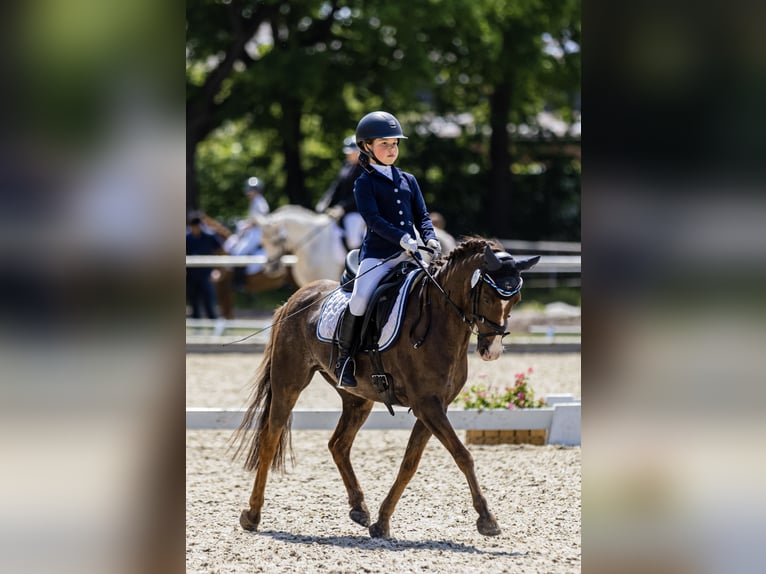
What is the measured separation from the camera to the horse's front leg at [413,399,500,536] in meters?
6.02

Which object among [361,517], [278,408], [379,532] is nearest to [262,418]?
[278,408]

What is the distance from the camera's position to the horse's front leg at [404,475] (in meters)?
6.34

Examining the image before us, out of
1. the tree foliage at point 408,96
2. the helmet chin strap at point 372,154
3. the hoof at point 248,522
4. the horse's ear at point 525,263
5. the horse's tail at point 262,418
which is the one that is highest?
the tree foliage at point 408,96

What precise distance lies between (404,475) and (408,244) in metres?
1.26

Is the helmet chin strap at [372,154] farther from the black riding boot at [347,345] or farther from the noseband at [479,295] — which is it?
the noseband at [479,295]

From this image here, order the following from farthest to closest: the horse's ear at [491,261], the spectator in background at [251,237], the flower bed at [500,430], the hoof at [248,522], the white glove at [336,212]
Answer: the spectator in background at [251,237]
the white glove at [336,212]
the flower bed at [500,430]
the hoof at [248,522]
the horse's ear at [491,261]

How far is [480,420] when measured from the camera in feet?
30.0

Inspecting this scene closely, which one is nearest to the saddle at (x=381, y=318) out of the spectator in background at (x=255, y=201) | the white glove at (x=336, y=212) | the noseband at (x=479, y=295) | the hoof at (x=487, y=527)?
the noseband at (x=479, y=295)

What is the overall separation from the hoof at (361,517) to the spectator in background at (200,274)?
1253 cm

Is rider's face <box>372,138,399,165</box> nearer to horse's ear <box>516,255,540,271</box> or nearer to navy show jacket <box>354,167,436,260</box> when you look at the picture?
navy show jacket <box>354,167,436,260</box>

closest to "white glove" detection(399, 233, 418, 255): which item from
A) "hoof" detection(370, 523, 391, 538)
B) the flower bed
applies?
"hoof" detection(370, 523, 391, 538)

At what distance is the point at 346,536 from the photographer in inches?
260
